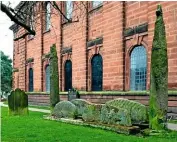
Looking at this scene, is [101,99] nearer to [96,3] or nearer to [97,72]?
[97,72]

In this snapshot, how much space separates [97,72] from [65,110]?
27.0 ft

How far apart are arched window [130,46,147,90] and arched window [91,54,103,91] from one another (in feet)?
11.5

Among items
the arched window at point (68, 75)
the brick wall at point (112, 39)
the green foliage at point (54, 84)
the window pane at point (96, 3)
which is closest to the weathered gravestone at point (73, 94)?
the brick wall at point (112, 39)

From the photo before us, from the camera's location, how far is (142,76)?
66.4 feet

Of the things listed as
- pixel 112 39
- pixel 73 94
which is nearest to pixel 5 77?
pixel 73 94

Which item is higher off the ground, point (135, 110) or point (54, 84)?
point (54, 84)

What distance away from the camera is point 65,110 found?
55.2 ft

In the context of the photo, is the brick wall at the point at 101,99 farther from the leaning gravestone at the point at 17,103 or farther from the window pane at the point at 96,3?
the window pane at the point at 96,3

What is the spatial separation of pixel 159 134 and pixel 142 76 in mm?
8643

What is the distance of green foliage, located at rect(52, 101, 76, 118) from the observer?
16.2 metres

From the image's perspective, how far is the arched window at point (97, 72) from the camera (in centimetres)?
2428

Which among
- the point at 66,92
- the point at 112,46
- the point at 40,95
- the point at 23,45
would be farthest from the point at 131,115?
the point at 23,45

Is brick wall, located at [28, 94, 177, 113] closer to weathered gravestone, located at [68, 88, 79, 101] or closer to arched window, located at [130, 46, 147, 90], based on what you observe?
weathered gravestone, located at [68, 88, 79, 101]

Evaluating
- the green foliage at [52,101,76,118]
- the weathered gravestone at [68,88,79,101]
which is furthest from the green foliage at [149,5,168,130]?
the weathered gravestone at [68,88,79,101]
